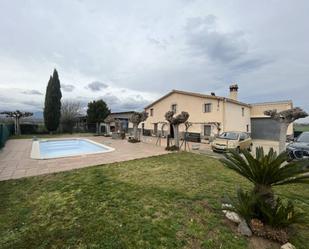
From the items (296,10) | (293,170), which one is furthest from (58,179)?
(296,10)

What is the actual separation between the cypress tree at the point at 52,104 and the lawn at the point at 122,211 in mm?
21058

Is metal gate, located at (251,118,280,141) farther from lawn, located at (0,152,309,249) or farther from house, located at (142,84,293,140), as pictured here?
lawn, located at (0,152,309,249)

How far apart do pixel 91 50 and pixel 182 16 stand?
6.74m

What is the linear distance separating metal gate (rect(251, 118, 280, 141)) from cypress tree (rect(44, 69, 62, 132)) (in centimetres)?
2628

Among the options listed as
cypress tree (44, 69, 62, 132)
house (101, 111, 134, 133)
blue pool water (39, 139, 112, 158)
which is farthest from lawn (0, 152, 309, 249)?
cypress tree (44, 69, 62, 132)

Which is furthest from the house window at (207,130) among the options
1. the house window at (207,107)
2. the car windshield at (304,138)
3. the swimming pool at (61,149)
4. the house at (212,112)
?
the swimming pool at (61,149)

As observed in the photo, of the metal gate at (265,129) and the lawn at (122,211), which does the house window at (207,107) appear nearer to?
the metal gate at (265,129)

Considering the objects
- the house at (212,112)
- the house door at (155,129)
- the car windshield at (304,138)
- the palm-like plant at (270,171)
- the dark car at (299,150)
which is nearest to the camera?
the palm-like plant at (270,171)

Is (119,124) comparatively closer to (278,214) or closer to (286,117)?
(286,117)

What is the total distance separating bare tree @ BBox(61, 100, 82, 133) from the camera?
88.6 ft

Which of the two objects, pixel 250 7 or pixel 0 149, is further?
pixel 0 149

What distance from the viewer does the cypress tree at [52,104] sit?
24.0 meters

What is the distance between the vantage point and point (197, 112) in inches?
722

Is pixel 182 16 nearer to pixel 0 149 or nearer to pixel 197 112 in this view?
pixel 197 112
